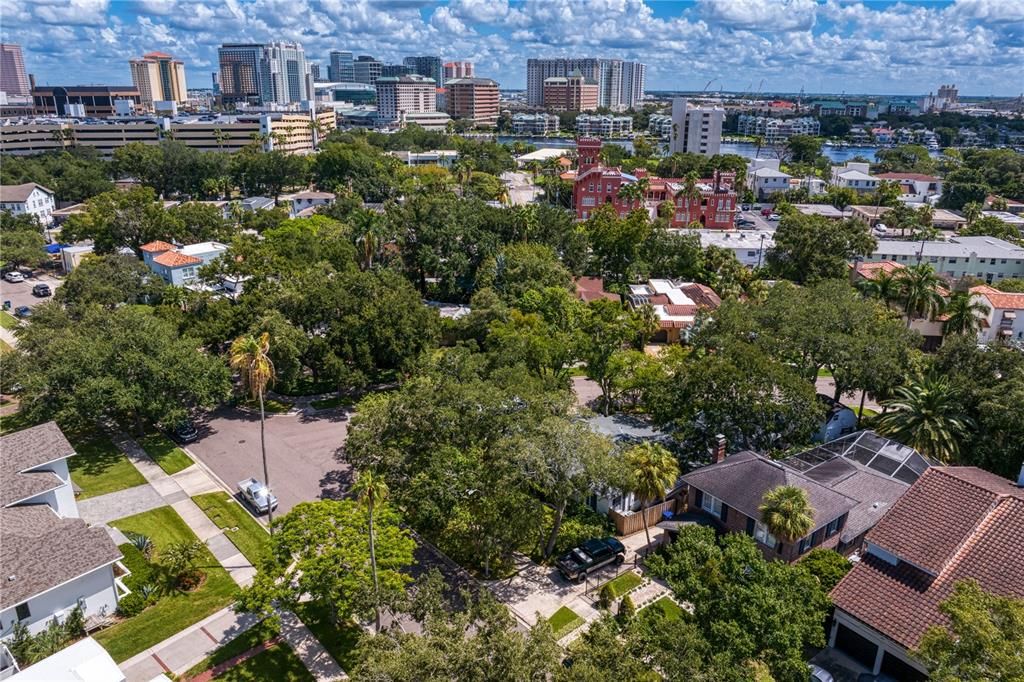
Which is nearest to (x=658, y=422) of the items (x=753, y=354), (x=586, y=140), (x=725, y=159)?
(x=753, y=354)

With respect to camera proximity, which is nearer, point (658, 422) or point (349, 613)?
point (349, 613)

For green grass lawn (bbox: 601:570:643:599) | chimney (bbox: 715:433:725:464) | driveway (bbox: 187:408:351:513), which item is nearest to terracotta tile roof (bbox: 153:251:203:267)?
driveway (bbox: 187:408:351:513)

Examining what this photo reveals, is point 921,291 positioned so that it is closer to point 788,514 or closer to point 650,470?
point 788,514

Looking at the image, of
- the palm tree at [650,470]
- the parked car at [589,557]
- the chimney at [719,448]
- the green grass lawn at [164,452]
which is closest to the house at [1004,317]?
the chimney at [719,448]

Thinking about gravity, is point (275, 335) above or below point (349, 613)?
above

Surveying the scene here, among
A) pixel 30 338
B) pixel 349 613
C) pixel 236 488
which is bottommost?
pixel 236 488

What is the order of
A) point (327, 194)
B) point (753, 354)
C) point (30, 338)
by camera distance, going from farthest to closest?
point (327, 194), point (30, 338), point (753, 354)

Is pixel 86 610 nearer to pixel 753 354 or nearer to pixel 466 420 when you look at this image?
pixel 466 420

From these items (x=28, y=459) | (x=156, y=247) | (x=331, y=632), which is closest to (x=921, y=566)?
(x=331, y=632)
